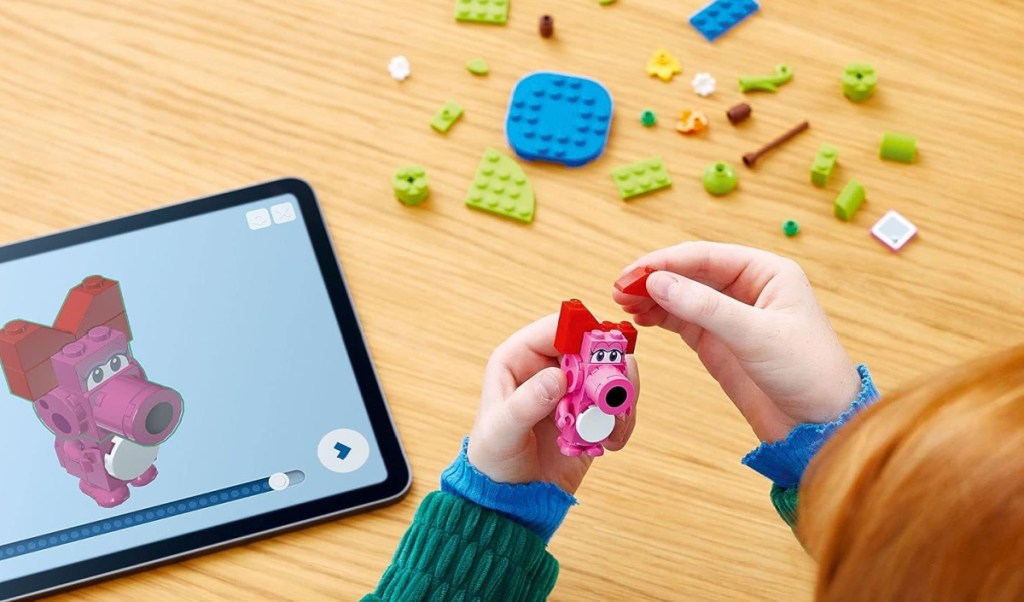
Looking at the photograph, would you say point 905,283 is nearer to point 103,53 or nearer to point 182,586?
point 182,586

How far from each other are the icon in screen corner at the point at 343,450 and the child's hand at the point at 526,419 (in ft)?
0.32

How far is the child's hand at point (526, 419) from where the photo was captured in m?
0.62

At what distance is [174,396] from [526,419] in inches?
11.0

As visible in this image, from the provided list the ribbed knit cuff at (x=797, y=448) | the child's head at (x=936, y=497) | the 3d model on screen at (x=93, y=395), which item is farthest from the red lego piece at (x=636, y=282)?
the 3d model on screen at (x=93, y=395)

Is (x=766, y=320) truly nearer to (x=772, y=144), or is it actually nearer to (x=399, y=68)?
(x=772, y=144)

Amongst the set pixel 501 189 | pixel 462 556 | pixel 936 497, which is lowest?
pixel 462 556

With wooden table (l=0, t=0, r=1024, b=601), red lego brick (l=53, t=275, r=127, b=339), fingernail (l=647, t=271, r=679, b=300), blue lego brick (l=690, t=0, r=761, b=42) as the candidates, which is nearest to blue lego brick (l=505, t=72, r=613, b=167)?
wooden table (l=0, t=0, r=1024, b=601)

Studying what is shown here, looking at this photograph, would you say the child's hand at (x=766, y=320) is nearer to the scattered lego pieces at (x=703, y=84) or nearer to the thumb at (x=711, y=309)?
the thumb at (x=711, y=309)

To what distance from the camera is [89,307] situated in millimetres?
749

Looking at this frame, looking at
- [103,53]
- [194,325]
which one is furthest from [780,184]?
[103,53]

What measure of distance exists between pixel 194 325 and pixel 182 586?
195mm

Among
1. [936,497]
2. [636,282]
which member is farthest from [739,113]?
[936,497]

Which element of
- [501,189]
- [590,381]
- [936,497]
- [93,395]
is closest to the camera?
[936,497]

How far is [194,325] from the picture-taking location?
2.49ft
